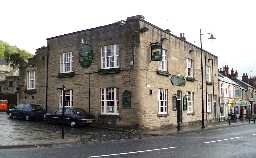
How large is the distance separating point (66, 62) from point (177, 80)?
33.2 feet

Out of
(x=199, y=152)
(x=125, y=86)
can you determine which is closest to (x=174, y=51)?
(x=125, y=86)

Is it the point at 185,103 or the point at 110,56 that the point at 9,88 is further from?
the point at 110,56

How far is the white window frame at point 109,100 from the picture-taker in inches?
1286

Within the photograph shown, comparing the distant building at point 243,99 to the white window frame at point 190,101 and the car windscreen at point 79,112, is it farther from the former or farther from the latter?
the car windscreen at point 79,112

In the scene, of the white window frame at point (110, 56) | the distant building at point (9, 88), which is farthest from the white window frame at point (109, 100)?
the distant building at point (9, 88)

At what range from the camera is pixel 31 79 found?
40906mm

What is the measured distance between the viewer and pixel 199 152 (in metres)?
16.3

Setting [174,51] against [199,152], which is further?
[174,51]

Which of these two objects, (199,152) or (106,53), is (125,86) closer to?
(106,53)

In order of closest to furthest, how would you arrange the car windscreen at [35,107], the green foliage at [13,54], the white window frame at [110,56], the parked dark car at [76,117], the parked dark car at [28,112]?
the parked dark car at [76,117]
the white window frame at [110,56]
the parked dark car at [28,112]
the car windscreen at [35,107]
the green foliage at [13,54]

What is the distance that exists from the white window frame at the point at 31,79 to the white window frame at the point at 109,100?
9.83 m

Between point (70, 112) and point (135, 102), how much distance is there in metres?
5.11

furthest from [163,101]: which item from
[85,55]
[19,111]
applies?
[19,111]

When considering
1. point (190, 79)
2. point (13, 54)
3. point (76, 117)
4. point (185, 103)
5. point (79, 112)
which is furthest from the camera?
point (13, 54)
